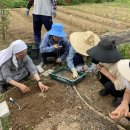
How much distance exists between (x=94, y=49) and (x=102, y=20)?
5946 millimetres

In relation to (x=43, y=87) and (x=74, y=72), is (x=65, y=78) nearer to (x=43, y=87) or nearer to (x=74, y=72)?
(x=74, y=72)

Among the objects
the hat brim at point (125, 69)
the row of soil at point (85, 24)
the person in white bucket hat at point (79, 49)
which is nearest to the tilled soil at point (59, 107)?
the person in white bucket hat at point (79, 49)

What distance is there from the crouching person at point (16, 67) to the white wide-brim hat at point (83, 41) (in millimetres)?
774

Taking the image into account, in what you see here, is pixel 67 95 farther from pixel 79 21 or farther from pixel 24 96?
pixel 79 21

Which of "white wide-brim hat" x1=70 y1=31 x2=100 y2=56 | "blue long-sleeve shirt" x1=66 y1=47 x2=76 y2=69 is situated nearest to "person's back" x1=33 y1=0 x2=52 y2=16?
"white wide-brim hat" x1=70 y1=31 x2=100 y2=56

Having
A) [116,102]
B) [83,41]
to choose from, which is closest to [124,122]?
[116,102]

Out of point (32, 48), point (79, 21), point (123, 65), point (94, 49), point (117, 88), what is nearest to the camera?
point (123, 65)

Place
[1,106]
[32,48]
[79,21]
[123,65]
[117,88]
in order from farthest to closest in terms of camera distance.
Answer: [79,21], [32,48], [117,88], [1,106], [123,65]

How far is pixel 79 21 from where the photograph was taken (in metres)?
9.37

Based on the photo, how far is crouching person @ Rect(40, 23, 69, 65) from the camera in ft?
15.3

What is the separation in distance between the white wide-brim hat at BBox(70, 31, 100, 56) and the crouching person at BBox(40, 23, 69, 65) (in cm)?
20

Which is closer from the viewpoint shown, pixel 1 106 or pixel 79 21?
pixel 1 106

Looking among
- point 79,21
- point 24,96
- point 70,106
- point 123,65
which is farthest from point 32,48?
point 79,21

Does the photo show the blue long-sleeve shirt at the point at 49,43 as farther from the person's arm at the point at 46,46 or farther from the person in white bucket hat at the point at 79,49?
the person in white bucket hat at the point at 79,49
